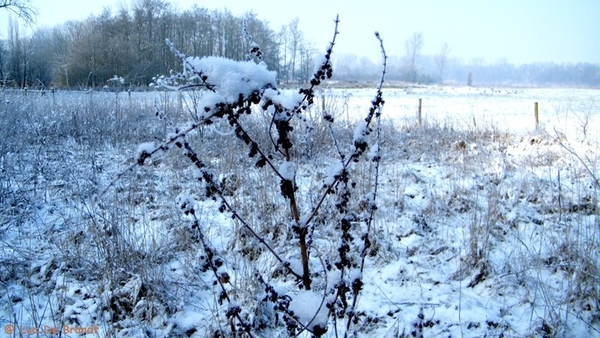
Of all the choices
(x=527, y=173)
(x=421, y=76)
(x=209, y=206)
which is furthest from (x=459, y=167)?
(x=421, y=76)

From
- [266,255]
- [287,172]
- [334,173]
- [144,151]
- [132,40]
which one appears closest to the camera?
[144,151]

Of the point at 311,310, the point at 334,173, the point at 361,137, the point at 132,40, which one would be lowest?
the point at 311,310

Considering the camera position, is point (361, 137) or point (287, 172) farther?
point (361, 137)

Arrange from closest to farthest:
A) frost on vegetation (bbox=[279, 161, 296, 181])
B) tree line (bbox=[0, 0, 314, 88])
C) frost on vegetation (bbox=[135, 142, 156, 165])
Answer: frost on vegetation (bbox=[135, 142, 156, 165])
frost on vegetation (bbox=[279, 161, 296, 181])
tree line (bbox=[0, 0, 314, 88])

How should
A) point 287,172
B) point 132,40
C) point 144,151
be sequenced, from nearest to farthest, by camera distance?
point 144,151 < point 287,172 < point 132,40

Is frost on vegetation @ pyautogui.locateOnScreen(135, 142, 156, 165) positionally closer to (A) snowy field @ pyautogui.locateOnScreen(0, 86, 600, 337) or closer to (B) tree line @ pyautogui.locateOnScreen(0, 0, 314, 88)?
(A) snowy field @ pyautogui.locateOnScreen(0, 86, 600, 337)

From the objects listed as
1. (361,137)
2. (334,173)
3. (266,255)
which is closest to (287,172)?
(334,173)

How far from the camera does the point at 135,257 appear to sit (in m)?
2.80

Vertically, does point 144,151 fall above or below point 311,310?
above

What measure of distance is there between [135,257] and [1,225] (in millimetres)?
1756

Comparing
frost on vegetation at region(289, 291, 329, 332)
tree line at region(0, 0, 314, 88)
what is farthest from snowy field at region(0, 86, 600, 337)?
tree line at region(0, 0, 314, 88)

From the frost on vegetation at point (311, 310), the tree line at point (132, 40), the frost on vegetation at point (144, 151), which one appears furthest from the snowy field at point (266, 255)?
the tree line at point (132, 40)

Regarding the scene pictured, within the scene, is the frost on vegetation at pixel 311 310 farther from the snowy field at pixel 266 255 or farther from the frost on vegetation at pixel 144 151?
the frost on vegetation at pixel 144 151

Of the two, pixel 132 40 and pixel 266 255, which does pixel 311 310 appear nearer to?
pixel 266 255
